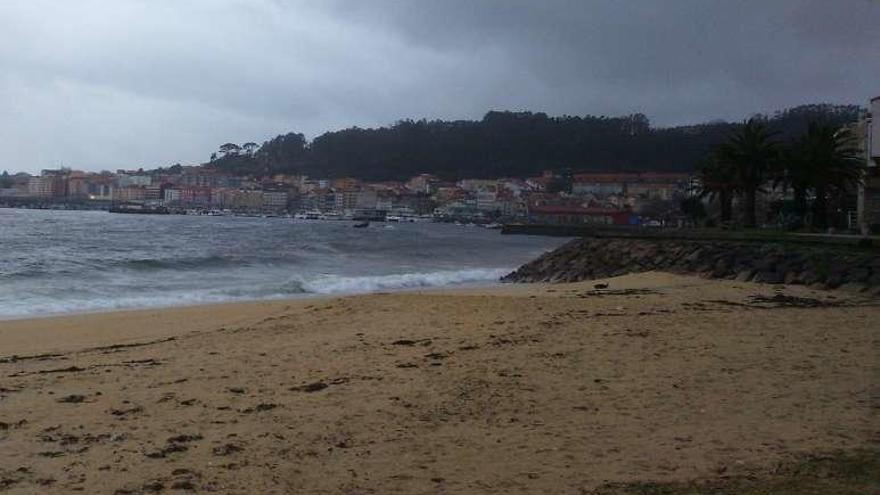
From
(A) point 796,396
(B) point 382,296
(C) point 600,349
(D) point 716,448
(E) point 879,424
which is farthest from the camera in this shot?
(B) point 382,296

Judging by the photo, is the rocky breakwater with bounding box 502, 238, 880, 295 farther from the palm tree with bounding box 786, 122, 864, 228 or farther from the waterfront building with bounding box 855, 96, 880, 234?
the palm tree with bounding box 786, 122, 864, 228

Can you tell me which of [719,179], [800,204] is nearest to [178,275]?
[719,179]

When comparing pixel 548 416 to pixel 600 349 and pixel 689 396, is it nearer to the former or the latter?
pixel 689 396

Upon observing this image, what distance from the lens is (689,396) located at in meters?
7.28

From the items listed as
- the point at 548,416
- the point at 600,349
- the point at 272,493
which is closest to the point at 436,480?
the point at 272,493

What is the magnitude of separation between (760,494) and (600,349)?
5.35m

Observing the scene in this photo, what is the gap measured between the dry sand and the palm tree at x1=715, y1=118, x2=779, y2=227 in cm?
3610

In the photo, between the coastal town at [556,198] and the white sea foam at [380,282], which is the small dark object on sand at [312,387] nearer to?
the white sea foam at [380,282]

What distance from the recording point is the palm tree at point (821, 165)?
41625 mm

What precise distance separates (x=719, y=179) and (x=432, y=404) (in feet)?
157

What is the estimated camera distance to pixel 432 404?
7027mm

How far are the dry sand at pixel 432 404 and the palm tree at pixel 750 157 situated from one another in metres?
36.1

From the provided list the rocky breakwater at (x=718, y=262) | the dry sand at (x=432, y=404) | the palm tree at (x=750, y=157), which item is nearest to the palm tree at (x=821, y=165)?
the palm tree at (x=750, y=157)

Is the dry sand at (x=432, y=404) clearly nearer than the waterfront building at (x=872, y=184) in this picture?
Yes
